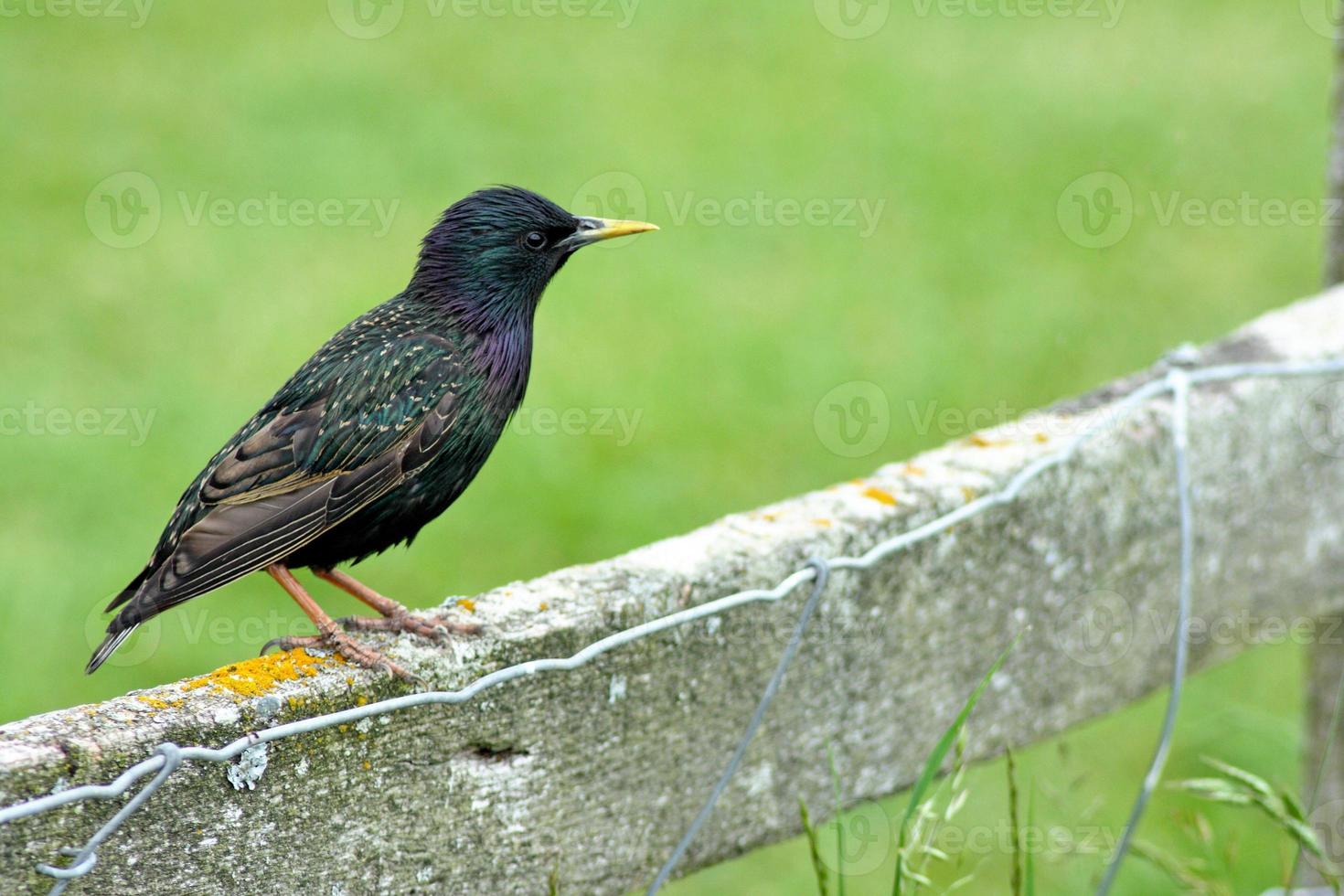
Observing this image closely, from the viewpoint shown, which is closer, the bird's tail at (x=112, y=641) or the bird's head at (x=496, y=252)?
the bird's tail at (x=112, y=641)

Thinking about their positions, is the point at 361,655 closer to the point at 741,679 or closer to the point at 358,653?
the point at 358,653

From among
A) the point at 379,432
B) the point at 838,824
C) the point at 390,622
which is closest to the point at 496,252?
the point at 379,432

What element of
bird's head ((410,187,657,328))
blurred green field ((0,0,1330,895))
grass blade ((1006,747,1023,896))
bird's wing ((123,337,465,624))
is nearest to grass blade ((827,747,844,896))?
grass blade ((1006,747,1023,896))

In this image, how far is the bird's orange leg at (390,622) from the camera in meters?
2.11

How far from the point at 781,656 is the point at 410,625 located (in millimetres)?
590

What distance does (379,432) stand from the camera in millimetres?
2586

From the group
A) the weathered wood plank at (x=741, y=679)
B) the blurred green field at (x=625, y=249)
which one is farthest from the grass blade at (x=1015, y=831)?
the blurred green field at (x=625, y=249)

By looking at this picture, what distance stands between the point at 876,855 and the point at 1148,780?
2.30 metres

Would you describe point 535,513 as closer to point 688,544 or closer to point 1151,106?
point 688,544

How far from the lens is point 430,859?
6.41 ft

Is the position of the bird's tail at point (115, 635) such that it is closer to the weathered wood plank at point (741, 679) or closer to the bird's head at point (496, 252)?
the weathered wood plank at point (741, 679)

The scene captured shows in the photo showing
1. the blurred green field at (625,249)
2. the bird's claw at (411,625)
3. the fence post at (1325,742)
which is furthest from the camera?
the blurred green field at (625,249)

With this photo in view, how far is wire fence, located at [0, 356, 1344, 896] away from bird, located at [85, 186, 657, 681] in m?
0.29

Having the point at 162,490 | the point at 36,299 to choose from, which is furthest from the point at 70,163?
the point at 162,490
